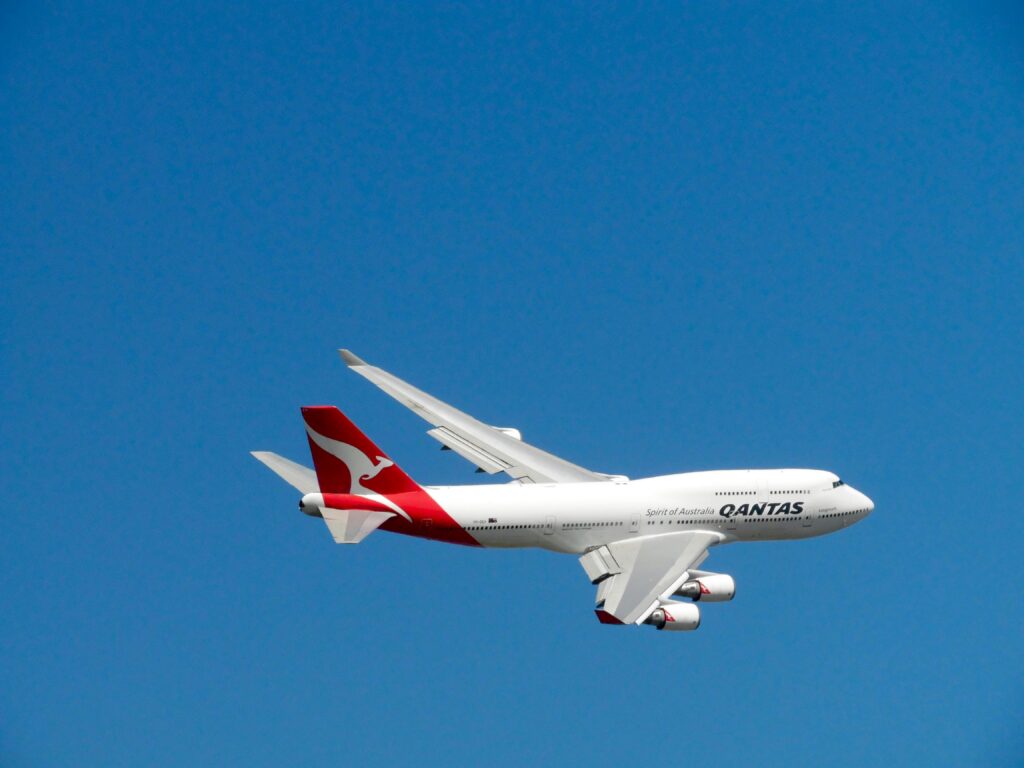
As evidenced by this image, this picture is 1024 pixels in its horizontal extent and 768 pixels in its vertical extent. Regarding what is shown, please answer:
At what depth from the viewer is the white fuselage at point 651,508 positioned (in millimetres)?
83562

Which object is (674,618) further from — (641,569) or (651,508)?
(651,508)

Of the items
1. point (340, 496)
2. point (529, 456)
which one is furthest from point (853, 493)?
point (340, 496)

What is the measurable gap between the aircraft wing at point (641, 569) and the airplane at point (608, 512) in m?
0.08

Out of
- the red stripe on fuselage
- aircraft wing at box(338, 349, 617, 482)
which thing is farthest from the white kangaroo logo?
aircraft wing at box(338, 349, 617, 482)

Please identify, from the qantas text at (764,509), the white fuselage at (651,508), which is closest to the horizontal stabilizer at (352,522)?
the white fuselage at (651,508)

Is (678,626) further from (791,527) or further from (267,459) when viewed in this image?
(267,459)

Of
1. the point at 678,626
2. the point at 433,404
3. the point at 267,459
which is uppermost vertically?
the point at 433,404

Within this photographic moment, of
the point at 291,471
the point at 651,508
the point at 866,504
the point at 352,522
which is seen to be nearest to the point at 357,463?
the point at 352,522

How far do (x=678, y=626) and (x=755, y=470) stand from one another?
495 inches

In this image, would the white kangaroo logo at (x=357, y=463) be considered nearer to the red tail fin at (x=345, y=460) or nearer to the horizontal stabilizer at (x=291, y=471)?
the red tail fin at (x=345, y=460)

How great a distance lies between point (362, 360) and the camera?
102m

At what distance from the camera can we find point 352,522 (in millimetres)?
81250

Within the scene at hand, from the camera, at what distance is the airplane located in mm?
81125

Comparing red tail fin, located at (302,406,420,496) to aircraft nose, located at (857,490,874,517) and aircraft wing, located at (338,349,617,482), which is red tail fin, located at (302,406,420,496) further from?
aircraft nose, located at (857,490,874,517)
